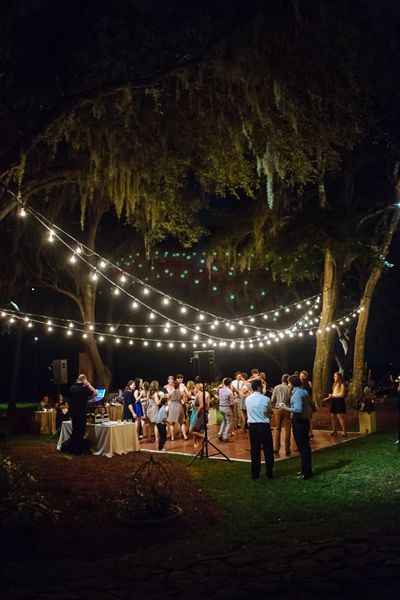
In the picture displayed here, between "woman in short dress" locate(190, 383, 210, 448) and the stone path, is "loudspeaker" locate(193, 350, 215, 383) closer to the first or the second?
"woman in short dress" locate(190, 383, 210, 448)

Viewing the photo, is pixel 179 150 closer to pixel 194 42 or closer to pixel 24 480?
pixel 194 42

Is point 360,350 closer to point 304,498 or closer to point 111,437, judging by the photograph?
point 111,437

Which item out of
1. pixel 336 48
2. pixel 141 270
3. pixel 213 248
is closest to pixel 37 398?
pixel 141 270

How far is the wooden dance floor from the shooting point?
37.0 feet

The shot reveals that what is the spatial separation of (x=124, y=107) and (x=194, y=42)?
5.14ft

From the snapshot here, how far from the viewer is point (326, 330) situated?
18.8m

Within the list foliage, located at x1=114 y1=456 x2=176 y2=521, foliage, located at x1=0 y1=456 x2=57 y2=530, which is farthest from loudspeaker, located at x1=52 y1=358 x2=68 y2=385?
foliage, located at x1=114 y1=456 x2=176 y2=521

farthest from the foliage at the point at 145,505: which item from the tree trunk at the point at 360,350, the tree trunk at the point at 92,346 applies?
the tree trunk at the point at 92,346

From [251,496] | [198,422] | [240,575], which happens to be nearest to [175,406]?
[198,422]

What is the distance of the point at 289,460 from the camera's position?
33.8 ft

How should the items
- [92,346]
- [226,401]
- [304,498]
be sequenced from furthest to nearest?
[92,346] → [226,401] → [304,498]

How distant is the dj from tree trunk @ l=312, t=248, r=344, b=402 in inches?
365

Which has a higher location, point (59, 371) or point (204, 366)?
point (59, 371)

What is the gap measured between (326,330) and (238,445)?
7460 millimetres
